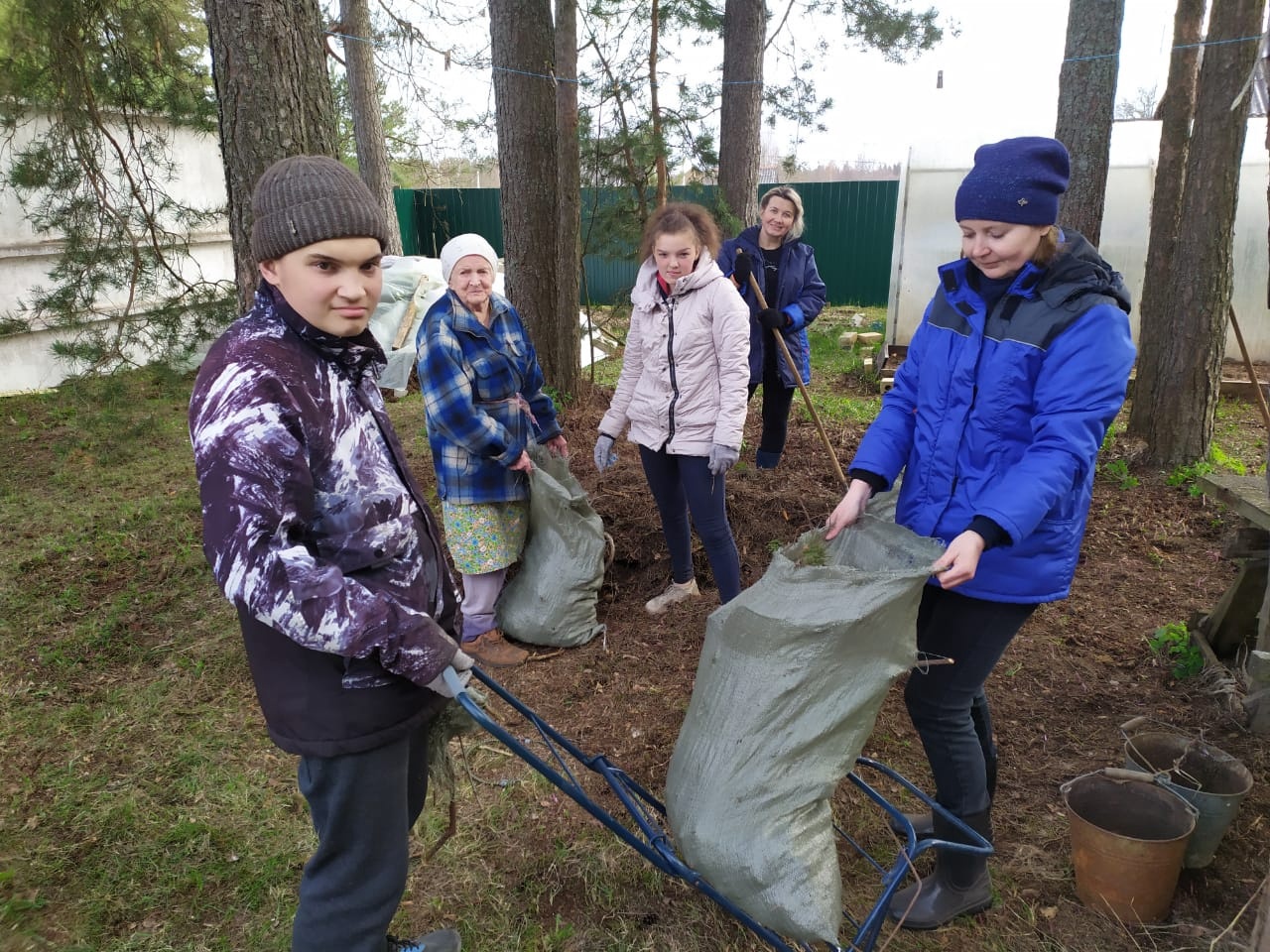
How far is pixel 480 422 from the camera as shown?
3105 millimetres

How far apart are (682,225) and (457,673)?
2.17 meters

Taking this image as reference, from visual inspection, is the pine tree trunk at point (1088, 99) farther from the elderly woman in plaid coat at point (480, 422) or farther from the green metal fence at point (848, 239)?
the green metal fence at point (848, 239)

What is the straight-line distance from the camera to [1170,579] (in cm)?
399

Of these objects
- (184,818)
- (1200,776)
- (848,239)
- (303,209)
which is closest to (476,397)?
(184,818)

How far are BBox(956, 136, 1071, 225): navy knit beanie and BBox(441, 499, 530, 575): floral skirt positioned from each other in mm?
2157

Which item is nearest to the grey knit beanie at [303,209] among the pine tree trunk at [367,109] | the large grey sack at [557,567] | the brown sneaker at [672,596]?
the large grey sack at [557,567]

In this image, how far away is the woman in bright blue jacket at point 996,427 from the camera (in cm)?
167

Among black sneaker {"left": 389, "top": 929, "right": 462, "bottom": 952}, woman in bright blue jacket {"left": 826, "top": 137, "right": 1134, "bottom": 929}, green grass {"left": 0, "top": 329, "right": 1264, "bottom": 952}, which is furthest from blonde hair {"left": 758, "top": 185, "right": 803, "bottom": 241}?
black sneaker {"left": 389, "top": 929, "right": 462, "bottom": 952}

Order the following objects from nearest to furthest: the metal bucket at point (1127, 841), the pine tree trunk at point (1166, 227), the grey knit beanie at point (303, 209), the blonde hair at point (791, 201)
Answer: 1. the grey knit beanie at point (303, 209)
2. the metal bucket at point (1127, 841)
3. the blonde hair at point (791, 201)
4. the pine tree trunk at point (1166, 227)

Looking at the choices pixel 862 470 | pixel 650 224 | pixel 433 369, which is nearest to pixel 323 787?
pixel 862 470

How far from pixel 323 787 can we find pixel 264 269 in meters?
0.95

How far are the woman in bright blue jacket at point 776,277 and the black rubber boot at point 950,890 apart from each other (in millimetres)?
2771

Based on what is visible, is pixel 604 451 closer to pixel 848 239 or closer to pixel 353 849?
pixel 353 849

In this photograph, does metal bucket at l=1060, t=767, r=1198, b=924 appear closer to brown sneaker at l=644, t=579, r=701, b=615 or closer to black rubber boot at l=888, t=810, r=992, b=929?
black rubber boot at l=888, t=810, r=992, b=929
